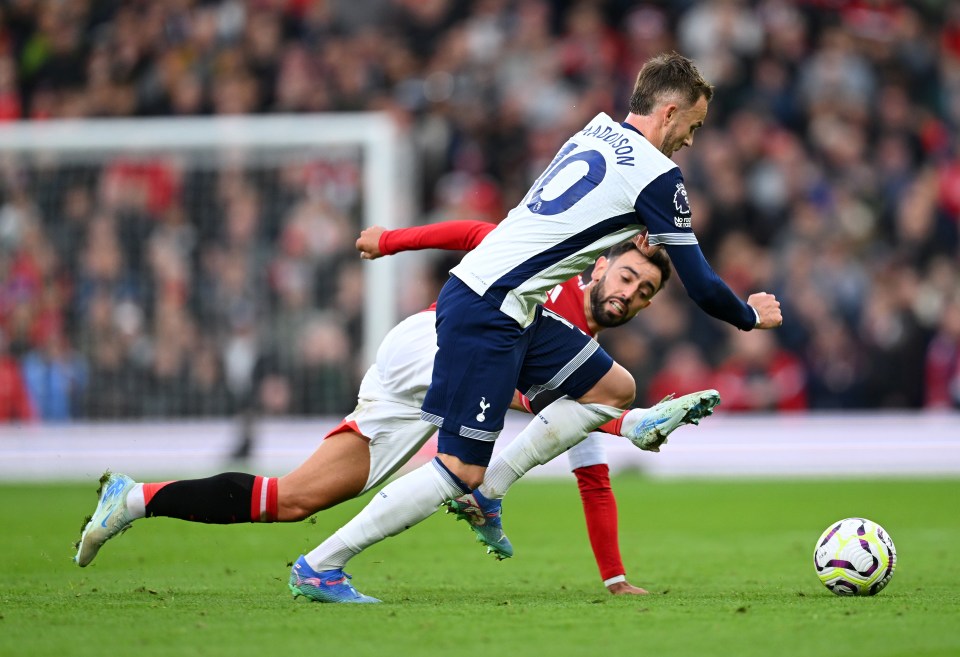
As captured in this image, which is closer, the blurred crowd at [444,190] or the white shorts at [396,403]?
the white shorts at [396,403]

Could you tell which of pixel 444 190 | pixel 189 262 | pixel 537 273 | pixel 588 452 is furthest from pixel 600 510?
pixel 444 190

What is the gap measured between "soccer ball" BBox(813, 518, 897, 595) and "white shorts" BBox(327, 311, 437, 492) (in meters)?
1.92

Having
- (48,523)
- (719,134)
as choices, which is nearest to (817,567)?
(48,523)

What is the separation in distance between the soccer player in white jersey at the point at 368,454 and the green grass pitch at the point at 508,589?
370 millimetres

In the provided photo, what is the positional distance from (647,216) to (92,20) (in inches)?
585

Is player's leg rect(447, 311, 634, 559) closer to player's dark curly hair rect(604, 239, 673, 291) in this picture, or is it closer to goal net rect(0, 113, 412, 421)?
player's dark curly hair rect(604, 239, 673, 291)

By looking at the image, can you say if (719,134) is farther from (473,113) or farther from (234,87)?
(234,87)

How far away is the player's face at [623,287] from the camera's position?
6711 millimetres

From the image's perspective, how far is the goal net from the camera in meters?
14.4

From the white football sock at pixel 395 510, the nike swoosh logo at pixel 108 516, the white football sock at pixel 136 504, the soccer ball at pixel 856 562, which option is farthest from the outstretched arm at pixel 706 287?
the nike swoosh logo at pixel 108 516

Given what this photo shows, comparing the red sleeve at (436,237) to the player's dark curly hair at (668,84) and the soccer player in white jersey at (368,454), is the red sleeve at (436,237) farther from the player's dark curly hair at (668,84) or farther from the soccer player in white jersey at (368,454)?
the player's dark curly hair at (668,84)

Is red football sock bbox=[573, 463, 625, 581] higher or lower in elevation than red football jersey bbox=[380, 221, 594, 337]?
lower

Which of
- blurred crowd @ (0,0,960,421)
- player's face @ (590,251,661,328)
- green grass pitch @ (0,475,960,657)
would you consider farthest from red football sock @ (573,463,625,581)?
blurred crowd @ (0,0,960,421)

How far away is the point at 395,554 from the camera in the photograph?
9.04 m
